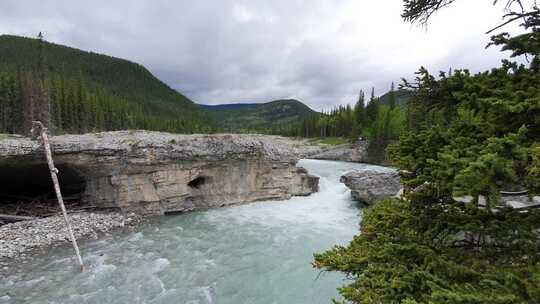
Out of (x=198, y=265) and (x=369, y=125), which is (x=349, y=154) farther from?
(x=198, y=265)

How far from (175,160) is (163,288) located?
1027 centimetres

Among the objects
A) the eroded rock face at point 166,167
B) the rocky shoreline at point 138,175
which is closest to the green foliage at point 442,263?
the rocky shoreline at point 138,175

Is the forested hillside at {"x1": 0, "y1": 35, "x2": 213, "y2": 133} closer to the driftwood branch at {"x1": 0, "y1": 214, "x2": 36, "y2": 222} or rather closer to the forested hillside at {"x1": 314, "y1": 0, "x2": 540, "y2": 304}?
the driftwood branch at {"x1": 0, "y1": 214, "x2": 36, "y2": 222}

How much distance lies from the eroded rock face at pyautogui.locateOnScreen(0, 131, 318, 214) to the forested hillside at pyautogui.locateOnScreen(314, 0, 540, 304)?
16723 mm

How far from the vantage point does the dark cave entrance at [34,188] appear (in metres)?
19.0

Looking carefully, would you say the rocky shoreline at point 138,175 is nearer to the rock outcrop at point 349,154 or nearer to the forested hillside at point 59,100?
the forested hillside at point 59,100

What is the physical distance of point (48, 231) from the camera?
14984mm

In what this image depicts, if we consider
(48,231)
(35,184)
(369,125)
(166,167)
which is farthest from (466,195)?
(369,125)

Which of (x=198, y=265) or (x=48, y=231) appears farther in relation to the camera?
(x=48, y=231)

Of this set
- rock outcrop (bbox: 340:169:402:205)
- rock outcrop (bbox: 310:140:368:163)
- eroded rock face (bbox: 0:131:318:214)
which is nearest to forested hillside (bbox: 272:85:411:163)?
rock outcrop (bbox: 310:140:368:163)

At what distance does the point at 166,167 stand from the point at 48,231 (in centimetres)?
685

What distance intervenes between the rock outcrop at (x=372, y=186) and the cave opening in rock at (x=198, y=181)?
34.7 feet

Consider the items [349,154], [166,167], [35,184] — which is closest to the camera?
[166,167]

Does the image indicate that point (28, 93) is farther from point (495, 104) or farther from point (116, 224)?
point (495, 104)
